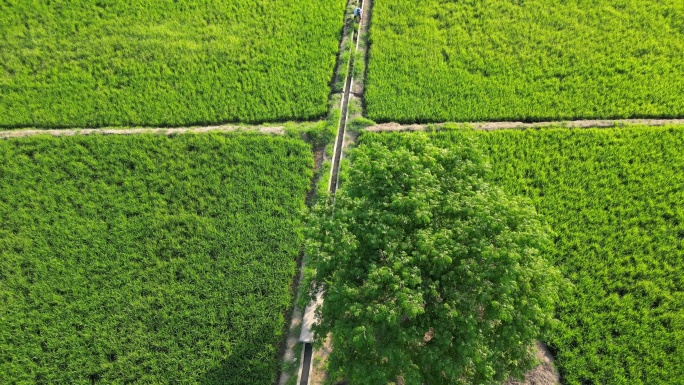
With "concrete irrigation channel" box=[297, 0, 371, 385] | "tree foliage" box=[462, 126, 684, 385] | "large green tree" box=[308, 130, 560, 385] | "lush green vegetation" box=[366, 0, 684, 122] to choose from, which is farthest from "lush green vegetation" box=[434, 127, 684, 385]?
"concrete irrigation channel" box=[297, 0, 371, 385]

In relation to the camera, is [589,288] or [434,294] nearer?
[434,294]

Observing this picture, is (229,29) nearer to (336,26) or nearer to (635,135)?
(336,26)

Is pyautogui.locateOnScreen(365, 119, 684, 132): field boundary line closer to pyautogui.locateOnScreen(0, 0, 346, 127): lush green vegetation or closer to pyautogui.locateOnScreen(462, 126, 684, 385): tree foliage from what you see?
pyautogui.locateOnScreen(462, 126, 684, 385): tree foliage

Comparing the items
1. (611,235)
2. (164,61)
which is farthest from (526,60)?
(164,61)

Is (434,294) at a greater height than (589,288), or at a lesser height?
greater

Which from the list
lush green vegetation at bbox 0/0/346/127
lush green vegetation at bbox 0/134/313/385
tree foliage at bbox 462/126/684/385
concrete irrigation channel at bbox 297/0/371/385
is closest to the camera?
tree foliage at bbox 462/126/684/385

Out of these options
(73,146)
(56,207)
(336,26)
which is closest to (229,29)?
(336,26)

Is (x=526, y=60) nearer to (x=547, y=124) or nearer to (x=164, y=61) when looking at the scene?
(x=547, y=124)
